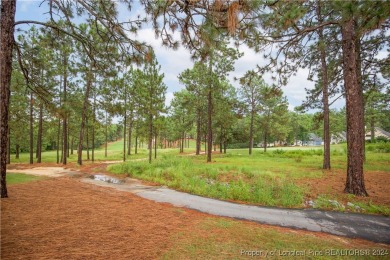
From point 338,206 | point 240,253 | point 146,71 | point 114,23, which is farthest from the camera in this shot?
point 146,71

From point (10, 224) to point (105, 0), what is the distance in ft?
20.4

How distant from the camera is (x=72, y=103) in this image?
343 inches

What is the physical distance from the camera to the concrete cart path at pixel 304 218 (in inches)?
244

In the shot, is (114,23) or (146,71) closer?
(114,23)

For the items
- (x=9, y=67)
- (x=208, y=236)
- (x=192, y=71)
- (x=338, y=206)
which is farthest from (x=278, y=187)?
(x=192, y=71)

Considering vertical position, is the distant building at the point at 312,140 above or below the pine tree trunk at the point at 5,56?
below

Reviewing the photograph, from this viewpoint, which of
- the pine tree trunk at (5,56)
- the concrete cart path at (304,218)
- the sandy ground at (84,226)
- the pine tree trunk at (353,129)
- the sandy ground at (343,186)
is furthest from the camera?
the pine tree trunk at (353,129)

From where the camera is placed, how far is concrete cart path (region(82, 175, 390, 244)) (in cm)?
620

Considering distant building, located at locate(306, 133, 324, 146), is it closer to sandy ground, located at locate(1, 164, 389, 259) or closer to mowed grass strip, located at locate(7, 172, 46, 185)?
sandy ground, located at locate(1, 164, 389, 259)

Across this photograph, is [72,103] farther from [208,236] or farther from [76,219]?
[208,236]

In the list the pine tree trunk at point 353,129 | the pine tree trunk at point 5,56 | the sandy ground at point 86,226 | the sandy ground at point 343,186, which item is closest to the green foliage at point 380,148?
the sandy ground at point 343,186

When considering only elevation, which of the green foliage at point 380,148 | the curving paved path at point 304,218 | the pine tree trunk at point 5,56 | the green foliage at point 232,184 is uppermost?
the pine tree trunk at point 5,56

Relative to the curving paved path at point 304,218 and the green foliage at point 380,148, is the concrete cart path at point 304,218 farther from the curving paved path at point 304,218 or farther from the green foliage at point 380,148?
the green foliage at point 380,148

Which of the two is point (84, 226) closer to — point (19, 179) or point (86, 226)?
point (86, 226)
